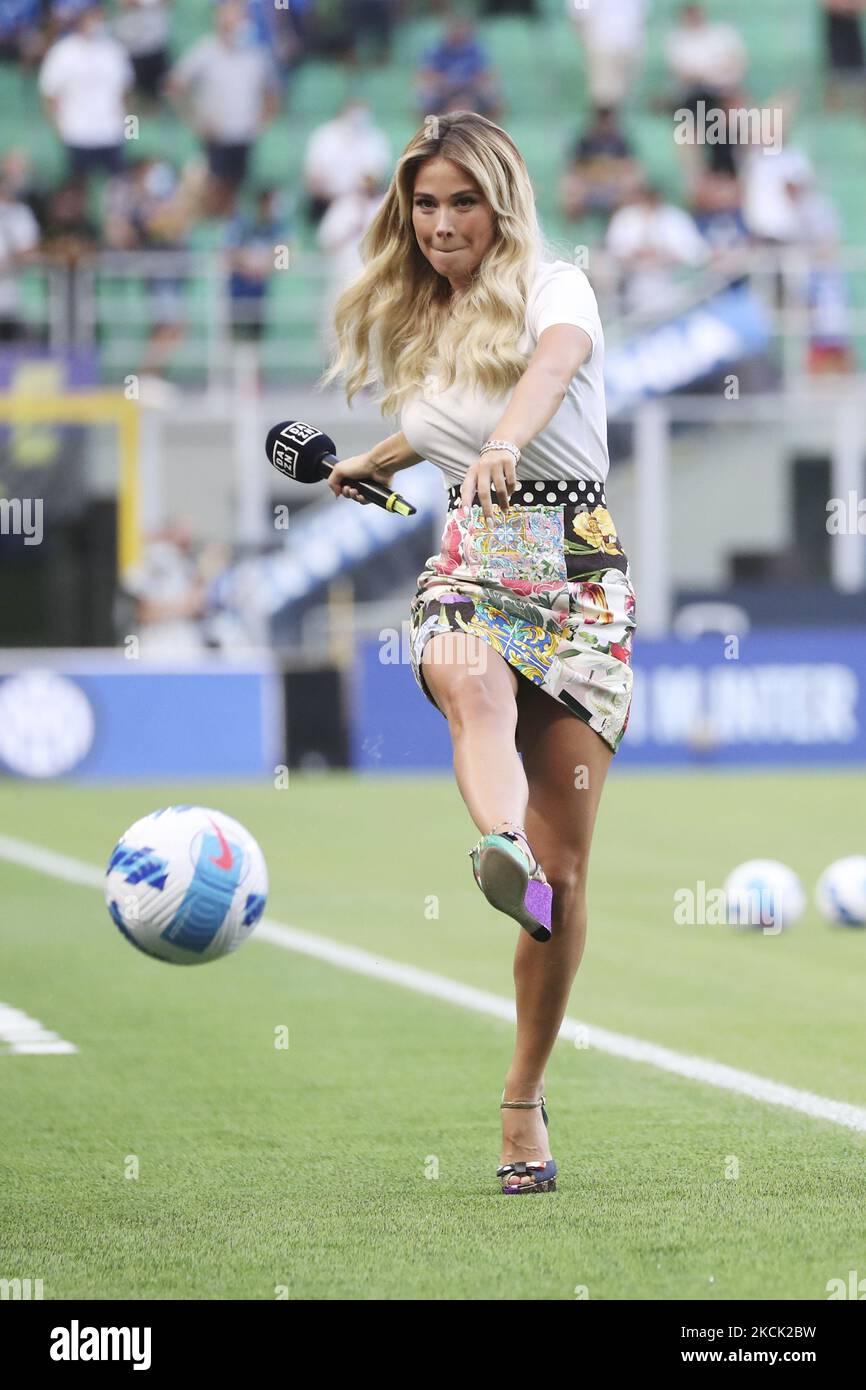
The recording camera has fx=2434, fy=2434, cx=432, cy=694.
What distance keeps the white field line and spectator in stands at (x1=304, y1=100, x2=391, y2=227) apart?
1360 cm

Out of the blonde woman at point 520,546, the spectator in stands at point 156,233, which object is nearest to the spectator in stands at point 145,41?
the spectator in stands at point 156,233

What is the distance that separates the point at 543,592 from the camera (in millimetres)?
5227

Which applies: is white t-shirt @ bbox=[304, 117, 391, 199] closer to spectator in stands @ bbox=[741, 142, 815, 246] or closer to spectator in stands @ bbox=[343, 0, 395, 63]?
spectator in stands @ bbox=[343, 0, 395, 63]

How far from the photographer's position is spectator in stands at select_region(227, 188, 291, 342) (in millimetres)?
23922

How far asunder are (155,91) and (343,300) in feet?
70.5

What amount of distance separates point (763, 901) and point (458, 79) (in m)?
17.5

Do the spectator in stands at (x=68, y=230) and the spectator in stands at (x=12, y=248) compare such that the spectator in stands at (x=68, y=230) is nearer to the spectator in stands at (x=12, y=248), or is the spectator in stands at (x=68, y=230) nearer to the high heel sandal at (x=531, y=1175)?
the spectator in stands at (x=12, y=248)

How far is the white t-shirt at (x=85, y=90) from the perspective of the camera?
24.8 m

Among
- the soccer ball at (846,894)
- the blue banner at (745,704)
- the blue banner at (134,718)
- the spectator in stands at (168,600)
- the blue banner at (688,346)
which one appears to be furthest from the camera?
the blue banner at (688,346)

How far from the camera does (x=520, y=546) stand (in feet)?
17.1

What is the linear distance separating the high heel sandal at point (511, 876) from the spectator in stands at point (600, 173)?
21.3 m

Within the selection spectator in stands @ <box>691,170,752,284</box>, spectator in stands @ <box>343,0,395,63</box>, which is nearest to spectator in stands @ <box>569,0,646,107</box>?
spectator in stands @ <box>691,170,752,284</box>

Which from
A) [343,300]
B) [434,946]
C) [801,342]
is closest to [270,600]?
[801,342]
